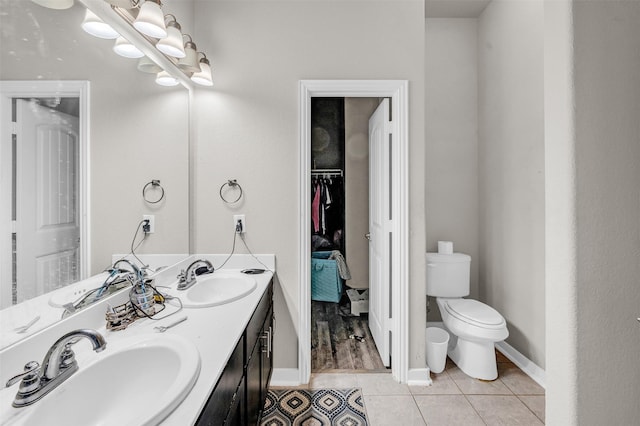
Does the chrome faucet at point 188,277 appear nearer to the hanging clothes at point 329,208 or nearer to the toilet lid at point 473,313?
the toilet lid at point 473,313

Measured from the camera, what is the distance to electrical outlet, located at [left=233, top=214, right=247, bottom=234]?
209 cm

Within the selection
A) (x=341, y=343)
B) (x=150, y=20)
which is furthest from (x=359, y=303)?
(x=150, y=20)

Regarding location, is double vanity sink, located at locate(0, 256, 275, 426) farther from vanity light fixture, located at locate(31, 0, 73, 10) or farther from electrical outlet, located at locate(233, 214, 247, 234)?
vanity light fixture, located at locate(31, 0, 73, 10)

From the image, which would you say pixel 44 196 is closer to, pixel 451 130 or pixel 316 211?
pixel 316 211

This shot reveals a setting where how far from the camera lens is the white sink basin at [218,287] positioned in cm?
162

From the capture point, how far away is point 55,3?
0.99 metres

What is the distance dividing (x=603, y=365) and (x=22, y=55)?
6.77 ft

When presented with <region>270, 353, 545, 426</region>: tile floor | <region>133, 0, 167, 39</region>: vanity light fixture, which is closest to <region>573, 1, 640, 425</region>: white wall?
<region>270, 353, 545, 426</region>: tile floor

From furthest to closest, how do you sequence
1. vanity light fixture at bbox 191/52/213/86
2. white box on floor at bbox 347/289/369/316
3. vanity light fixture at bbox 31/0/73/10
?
white box on floor at bbox 347/289/369/316, vanity light fixture at bbox 191/52/213/86, vanity light fixture at bbox 31/0/73/10

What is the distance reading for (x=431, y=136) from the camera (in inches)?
109

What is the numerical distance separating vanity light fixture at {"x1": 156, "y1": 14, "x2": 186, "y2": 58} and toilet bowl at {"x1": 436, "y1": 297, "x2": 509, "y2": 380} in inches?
96.1

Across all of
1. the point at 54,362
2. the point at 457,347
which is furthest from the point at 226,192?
the point at 457,347

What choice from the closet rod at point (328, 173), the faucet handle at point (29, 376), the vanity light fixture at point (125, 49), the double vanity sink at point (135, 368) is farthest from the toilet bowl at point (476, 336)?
the vanity light fixture at point (125, 49)

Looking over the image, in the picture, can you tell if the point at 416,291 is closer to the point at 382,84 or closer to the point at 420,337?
the point at 420,337
